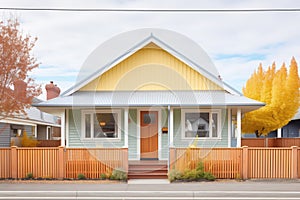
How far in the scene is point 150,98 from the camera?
16.7 metres

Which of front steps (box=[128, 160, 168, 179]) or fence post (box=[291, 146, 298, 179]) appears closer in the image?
fence post (box=[291, 146, 298, 179])

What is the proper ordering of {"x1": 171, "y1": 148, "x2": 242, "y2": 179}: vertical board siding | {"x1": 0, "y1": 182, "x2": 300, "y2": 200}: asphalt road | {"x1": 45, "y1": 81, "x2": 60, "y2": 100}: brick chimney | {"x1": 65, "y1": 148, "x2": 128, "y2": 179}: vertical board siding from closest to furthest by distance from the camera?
{"x1": 0, "y1": 182, "x2": 300, "y2": 200}: asphalt road → {"x1": 171, "y1": 148, "x2": 242, "y2": 179}: vertical board siding → {"x1": 65, "y1": 148, "x2": 128, "y2": 179}: vertical board siding → {"x1": 45, "y1": 81, "x2": 60, "y2": 100}: brick chimney

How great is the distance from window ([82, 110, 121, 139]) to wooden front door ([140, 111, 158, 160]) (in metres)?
1.14

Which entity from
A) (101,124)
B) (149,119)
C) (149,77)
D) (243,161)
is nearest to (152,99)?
(149,119)

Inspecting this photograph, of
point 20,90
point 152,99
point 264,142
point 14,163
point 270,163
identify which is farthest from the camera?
point 264,142

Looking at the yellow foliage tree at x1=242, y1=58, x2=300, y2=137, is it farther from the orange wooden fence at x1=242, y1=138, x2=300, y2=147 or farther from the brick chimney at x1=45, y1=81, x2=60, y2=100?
the brick chimney at x1=45, y1=81, x2=60, y2=100

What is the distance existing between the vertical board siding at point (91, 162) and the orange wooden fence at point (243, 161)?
2041 millimetres

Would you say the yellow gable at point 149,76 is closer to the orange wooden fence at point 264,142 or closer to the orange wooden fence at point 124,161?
the orange wooden fence at point 124,161

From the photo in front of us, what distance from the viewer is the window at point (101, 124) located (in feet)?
55.8

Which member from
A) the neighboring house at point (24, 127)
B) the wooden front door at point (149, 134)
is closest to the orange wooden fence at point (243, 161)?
the wooden front door at point (149, 134)

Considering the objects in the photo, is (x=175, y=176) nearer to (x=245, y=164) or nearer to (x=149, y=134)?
(x=245, y=164)

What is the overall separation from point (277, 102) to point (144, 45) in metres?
9.05

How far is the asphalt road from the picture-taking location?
37.3ft

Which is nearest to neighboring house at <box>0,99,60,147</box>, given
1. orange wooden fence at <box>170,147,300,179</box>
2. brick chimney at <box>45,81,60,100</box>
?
brick chimney at <box>45,81,60,100</box>
